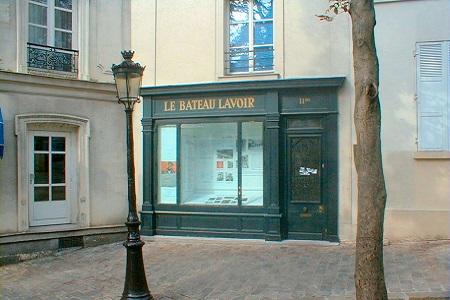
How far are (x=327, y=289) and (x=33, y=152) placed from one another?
6.25 metres

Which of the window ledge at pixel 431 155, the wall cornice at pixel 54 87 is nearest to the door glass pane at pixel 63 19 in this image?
the wall cornice at pixel 54 87

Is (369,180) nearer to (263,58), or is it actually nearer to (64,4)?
(263,58)

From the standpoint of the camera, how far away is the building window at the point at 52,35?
8.75 metres

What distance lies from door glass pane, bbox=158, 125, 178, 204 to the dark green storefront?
2 cm

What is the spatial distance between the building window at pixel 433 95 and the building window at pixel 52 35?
23.0 ft

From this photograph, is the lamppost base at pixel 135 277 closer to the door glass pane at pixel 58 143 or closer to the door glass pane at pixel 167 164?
the door glass pane at pixel 167 164

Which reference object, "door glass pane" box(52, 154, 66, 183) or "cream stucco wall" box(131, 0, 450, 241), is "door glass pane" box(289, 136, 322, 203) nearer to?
"cream stucco wall" box(131, 0, 450, 241)

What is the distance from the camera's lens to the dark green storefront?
339 inches

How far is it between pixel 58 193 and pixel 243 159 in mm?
3951

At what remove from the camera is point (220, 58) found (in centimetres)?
930

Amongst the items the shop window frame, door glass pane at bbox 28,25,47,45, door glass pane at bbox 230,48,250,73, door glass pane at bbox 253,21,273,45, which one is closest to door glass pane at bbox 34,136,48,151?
door glass pane at bbox 28,25,47,45

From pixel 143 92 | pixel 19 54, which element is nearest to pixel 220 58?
pixel 143 92

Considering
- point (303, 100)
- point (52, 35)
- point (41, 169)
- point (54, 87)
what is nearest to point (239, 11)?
point (303, 100)

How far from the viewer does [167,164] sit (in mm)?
9617
